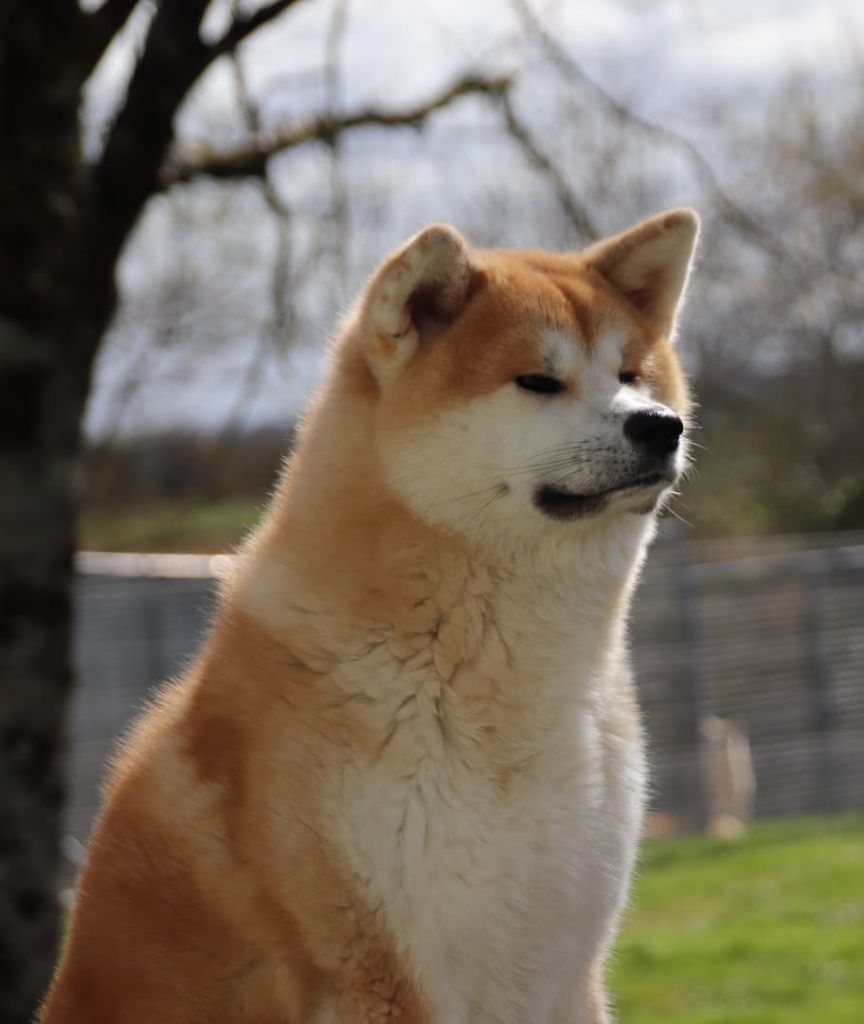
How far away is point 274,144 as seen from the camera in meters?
5.59

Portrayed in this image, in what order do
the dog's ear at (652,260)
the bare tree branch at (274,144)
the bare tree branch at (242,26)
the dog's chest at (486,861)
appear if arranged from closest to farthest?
the dog's chest at (486,861)
the dog's ear at (652,260)
the bare tree branch at (242,26)
the bare tree branch at (274,144)

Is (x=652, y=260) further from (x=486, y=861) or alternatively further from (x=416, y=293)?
(x=486, y=861)

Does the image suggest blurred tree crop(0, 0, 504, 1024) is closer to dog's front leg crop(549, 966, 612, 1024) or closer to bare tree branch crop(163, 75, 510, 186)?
bare tree branch crop(163, 75, 510, 186)

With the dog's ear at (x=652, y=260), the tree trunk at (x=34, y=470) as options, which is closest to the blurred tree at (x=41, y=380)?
the tree trunk at (x=34, y=470)

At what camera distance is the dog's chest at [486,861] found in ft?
8.38

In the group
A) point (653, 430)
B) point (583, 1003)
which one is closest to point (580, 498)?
point (653, 430)

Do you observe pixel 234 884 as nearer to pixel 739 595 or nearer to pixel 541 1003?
pixel 541 1003

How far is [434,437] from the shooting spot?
2.88m

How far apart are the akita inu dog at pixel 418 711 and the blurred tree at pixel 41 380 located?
5.20ft

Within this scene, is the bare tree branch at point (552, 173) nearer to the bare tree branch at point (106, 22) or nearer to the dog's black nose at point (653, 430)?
the bare tree branch at point (106, 22)

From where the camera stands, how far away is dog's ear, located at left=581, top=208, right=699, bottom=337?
3275 millimetres

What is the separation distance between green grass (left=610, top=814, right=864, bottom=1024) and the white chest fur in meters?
4.36

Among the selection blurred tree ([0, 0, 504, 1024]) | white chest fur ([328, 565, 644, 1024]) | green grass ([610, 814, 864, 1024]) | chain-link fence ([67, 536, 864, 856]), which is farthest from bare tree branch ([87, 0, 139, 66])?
chain-link fence ([67, 536, 864, 856])

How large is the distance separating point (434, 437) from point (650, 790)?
0.90 m
